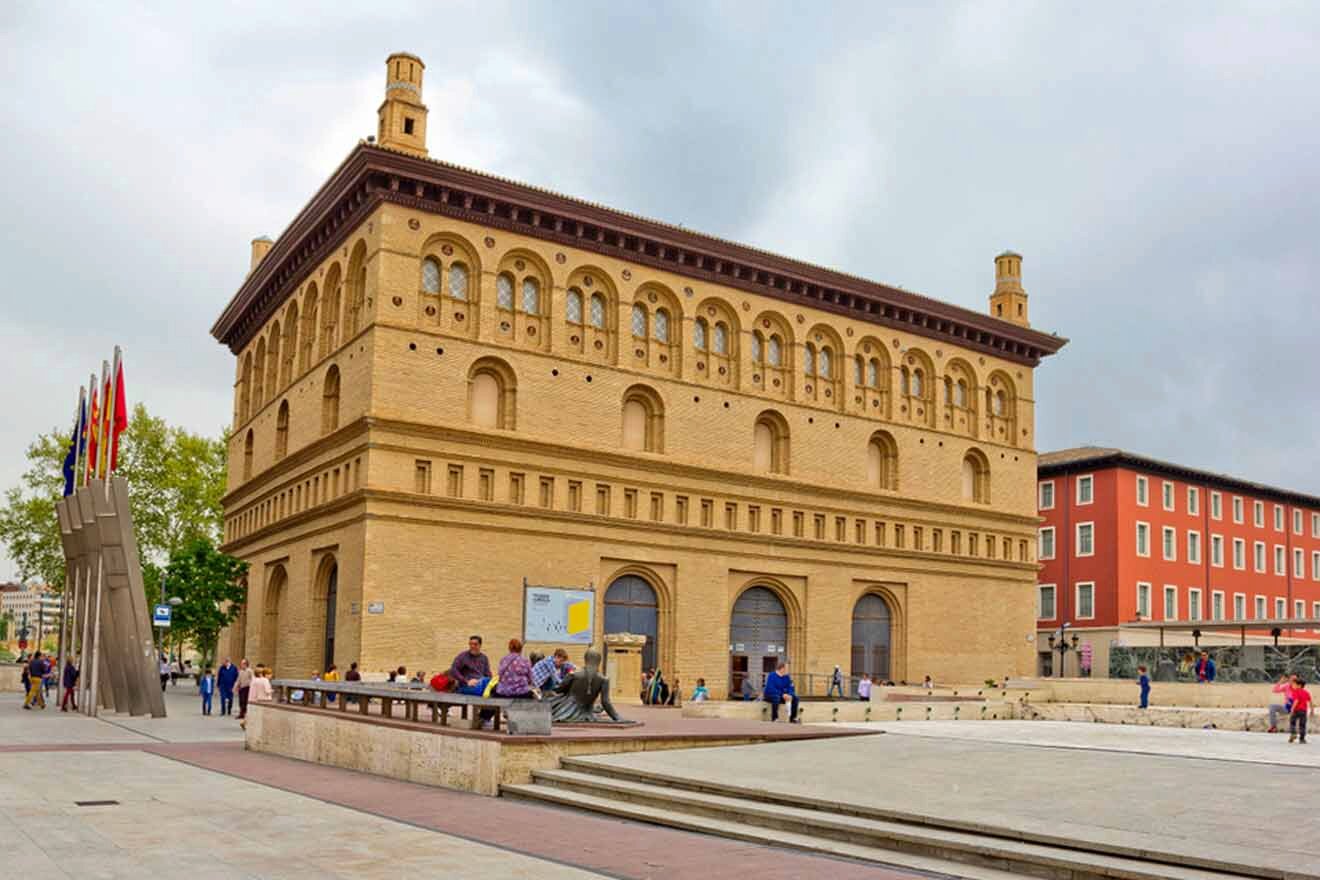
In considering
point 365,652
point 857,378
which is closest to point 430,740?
point 365,652

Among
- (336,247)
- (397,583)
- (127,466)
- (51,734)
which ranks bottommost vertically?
(51,734)

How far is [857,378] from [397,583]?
2089 cm

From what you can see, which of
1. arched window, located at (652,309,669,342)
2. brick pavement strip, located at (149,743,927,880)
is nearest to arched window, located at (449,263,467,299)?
arched window, located at (652,309,669,342)

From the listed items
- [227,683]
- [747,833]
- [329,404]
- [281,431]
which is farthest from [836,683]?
[747,833]

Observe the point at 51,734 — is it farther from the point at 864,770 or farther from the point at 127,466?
the point at 127,466

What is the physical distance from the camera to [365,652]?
115 feet

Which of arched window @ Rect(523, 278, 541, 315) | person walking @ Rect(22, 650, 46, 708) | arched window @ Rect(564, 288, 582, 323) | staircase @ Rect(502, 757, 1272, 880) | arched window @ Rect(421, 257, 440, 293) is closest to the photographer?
staircase @ Rect(502, 757, 1272, 880)

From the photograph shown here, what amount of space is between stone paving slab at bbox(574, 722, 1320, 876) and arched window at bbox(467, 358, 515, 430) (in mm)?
21000

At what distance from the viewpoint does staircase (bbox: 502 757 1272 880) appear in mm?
10578

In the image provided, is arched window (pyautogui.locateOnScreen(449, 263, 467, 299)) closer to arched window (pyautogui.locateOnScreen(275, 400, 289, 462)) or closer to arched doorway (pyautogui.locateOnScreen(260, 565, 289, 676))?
arched window (pyautogui.locateOnScreen(275, 400, 289, 462))

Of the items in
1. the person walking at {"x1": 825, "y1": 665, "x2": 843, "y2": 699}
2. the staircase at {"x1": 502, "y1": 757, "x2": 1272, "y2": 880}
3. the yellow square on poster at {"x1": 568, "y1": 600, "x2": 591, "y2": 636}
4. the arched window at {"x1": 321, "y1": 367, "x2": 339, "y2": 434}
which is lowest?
the person walking at {"x1": 825, "y1": 665, "x2": 843, "y2": 699}

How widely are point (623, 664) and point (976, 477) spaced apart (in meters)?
21.4

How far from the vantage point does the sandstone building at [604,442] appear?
123 feet

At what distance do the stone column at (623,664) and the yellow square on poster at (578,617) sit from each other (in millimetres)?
843
